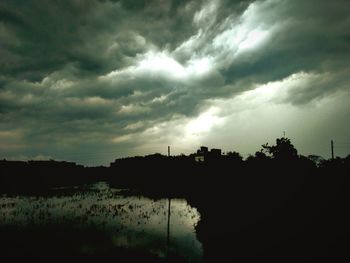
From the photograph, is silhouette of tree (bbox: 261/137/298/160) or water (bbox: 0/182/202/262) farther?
silhouette of tree (bbox: 261/137/298/160)

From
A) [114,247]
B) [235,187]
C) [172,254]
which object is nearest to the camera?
[172,254]

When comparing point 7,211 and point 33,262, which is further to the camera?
point 7,211

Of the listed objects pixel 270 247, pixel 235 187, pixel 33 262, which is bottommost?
pixel 33 262

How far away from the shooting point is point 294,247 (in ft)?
57.3

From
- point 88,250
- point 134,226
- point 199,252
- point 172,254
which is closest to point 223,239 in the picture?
point 199,252

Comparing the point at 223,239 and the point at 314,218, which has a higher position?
the point at 314,218

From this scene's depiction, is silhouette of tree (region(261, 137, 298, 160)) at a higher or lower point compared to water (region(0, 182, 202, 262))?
higher

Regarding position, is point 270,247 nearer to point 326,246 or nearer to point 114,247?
point 326,246

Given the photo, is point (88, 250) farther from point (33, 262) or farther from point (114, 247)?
point (33, 262)

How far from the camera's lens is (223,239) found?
21.8m

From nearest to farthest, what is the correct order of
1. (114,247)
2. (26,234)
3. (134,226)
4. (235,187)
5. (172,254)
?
(172,254) → (114,247) → (26,234) → (134,226) → (235,187)

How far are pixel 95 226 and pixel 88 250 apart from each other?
955 centimetres

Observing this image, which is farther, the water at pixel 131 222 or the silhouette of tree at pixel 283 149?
the silhouette of tree at pixel 283 149

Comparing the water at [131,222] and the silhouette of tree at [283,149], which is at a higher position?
the silhouette of tree at [283,149]
